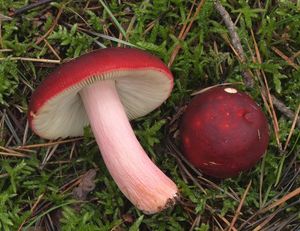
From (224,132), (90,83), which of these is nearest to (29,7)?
(90,83)

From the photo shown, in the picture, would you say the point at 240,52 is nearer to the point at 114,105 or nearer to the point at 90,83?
the point at 114,105

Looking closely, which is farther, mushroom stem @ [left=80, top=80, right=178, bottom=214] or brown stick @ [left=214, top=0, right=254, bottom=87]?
brown stick @ [left=214, top=0, right=254, bottom=87]

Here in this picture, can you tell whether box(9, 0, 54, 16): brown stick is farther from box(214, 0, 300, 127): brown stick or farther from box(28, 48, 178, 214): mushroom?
box(214, 0, 300, 127): brown stick

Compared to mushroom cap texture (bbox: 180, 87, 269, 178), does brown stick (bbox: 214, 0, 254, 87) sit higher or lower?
higher

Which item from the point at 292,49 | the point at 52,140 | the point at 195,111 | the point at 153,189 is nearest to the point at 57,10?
the point at 52,140

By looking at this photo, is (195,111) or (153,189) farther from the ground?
(195,111)

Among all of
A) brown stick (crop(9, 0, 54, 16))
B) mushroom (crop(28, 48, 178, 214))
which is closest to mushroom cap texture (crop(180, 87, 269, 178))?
mushroom (crop(28, 48, 178, 214))

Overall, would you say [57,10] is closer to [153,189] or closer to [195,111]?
[195,111]
